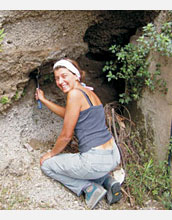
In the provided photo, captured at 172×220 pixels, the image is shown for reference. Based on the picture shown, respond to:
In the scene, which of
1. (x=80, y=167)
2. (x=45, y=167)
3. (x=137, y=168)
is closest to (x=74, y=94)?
(x=80, y=167)

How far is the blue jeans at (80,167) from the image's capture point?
2762mm

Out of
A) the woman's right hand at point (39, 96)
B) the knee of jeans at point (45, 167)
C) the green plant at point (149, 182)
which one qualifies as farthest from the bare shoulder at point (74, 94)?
the green plant at point (149, 182)

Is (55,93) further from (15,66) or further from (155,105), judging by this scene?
(155,105)

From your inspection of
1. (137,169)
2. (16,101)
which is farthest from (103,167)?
(16,101)

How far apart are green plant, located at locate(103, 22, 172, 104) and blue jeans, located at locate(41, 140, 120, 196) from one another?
832 millimetres

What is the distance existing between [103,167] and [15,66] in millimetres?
1324

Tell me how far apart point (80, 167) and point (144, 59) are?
54.3 inches

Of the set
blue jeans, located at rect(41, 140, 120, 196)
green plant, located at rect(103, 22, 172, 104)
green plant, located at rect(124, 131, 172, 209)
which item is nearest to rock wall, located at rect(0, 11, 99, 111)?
green plant, located at rect(103, 22, 172, 104)

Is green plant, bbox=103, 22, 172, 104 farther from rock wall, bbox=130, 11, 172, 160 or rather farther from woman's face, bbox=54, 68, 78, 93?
woman's face, bbox=54, 68, 78, 93

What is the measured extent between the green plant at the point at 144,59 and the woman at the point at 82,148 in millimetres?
567

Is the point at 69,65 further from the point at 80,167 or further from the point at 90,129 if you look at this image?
the point at 80,167

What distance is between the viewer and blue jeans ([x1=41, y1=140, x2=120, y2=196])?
2762mm

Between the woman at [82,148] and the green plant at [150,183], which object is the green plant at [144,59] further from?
the green plant at [150,183]

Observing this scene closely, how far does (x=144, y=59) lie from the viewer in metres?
3.25
